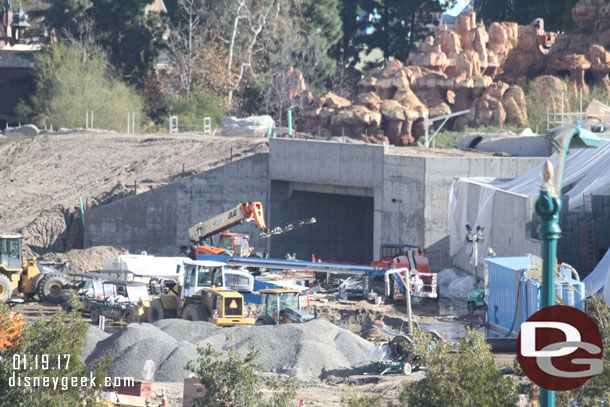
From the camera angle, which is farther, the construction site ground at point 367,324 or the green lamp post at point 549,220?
the construction site ground at point 367,324

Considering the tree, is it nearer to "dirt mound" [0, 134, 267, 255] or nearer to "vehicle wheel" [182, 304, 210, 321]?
"dirt mound" [0, 134, 267, 255]

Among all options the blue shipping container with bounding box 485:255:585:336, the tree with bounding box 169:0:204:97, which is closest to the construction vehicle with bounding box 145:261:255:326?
the blue shipping container with bounding box 485:255:585:336

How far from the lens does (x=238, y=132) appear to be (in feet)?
204

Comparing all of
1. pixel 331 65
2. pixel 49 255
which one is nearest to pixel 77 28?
pixel 331 65

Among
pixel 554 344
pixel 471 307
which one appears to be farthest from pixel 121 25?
pixel 554 344

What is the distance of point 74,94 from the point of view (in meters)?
72.2

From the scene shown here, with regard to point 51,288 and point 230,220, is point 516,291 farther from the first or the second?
point 51,288

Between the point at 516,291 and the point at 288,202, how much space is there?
23703 mm

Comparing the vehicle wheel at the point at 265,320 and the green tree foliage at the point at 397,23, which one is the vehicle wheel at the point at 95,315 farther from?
the green tree foliage at the point at 397,23

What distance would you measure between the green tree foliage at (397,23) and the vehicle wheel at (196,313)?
58.9 meters

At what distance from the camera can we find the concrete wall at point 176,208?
4900 centimetres

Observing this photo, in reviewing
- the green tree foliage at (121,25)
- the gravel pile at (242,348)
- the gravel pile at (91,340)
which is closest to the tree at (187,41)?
the green tree foliage at (121,25)

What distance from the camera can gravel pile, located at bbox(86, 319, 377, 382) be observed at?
22500 millimetres

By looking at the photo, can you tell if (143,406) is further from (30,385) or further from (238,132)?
(238,132)
